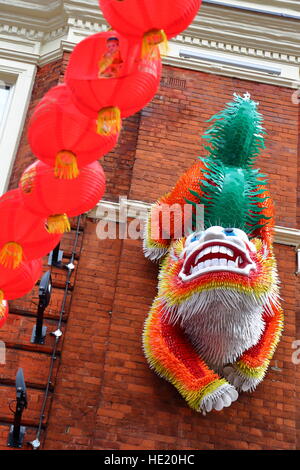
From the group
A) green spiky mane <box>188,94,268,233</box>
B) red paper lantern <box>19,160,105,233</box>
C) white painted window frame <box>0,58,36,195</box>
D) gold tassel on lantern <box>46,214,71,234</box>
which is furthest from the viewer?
white painted window frame <box>0,58,36,195</box>

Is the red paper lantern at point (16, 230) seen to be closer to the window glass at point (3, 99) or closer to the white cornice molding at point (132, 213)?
the white cornice molding at point (132, 213)

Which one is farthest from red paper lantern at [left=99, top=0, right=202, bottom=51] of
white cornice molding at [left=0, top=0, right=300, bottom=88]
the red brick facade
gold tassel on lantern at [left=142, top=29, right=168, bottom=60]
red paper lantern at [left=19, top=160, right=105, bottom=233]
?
white cornice molding at [left=0, top=0, right=300, bottom=88]

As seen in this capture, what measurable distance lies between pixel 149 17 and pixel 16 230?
178cm

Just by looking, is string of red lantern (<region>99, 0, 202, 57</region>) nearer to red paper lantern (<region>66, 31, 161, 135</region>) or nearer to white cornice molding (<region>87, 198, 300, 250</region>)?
red paper lantern (<region>66, 31, 161, 135</region>)

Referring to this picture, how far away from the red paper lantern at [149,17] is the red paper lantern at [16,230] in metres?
1.45

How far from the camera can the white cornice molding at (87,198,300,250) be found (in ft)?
26.7

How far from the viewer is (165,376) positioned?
270 inches

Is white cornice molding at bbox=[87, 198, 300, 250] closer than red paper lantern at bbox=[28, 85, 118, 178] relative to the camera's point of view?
No

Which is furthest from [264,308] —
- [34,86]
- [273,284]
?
[34,86]

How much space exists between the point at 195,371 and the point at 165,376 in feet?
1.22

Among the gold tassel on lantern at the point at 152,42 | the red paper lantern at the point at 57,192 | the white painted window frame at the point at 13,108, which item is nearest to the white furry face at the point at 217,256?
the red paper lantern at the point at 57,192

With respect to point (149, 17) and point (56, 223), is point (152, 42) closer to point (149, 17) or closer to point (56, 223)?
point (149, 17)
